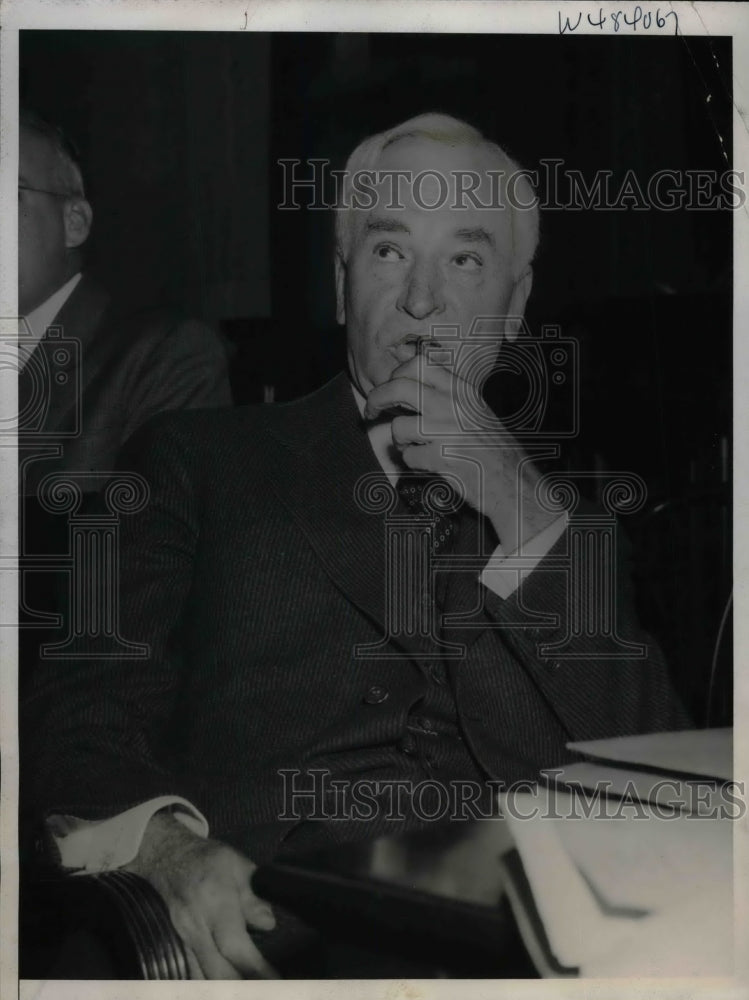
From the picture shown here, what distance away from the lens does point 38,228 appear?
1.76 m

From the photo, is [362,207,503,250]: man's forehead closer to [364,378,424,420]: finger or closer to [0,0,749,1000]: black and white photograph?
[0,0,749,1000]: black and white photograph

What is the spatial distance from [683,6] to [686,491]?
2.53ft

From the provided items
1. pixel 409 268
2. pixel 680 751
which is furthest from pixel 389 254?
pixel 680 751

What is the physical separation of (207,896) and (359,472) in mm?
670

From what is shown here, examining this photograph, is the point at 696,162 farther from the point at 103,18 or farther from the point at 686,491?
the point at 103,18

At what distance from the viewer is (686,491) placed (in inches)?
70.4

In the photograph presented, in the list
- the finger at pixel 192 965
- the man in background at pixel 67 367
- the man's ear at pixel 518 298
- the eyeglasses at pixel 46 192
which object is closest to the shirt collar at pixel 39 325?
the man in background at pixel 67 367

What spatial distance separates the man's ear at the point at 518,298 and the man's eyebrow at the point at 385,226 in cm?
19

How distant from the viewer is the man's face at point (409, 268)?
1729 millimetres

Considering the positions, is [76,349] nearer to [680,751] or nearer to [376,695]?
[376,695]

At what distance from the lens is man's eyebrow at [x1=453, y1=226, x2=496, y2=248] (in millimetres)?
1737

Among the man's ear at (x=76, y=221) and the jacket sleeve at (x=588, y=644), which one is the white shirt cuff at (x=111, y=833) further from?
the man's ear at (x=76, y=221)

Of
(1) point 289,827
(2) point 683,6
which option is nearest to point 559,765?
(1) point 289,827

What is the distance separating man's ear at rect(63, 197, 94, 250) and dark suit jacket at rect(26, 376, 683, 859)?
309 mm
